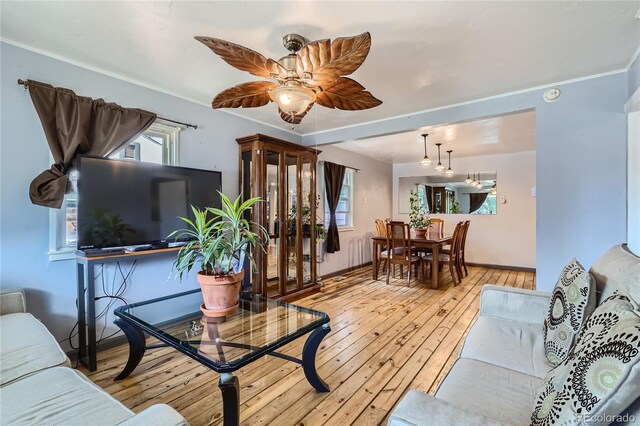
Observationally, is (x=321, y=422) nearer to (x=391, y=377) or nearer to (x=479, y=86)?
(x=391, y=377)

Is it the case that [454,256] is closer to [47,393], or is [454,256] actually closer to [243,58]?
[243,58]

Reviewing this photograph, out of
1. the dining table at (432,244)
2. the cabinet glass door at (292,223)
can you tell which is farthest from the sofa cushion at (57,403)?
the dining table at (432,244)

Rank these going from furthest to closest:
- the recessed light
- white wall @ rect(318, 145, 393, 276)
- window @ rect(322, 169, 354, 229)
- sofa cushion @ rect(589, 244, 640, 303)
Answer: window @ rect(322, 169, 354, 229) → white wall @ rect(318, 145, 393, 276) → the recessed light → sofa cushion @ rect(589, 244, 640, 303)

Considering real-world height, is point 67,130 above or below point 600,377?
above

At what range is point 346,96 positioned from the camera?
6.52ft

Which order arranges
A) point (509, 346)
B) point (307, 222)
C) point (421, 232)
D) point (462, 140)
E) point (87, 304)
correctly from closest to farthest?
1. point (509, 346)
2. point (87, 304)
3. point (307, 222)
4. point (462, 140)
5. point (421, 232)

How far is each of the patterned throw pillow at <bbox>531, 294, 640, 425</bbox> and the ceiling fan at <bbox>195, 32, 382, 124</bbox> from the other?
4.66ft

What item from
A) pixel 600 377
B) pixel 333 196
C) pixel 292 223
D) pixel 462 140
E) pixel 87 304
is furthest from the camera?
pixel 333 196

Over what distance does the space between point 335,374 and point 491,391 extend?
1.18m

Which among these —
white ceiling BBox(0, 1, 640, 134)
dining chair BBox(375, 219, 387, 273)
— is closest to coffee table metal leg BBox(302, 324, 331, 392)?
white ceiling BBox(0, 1, 640, 134)

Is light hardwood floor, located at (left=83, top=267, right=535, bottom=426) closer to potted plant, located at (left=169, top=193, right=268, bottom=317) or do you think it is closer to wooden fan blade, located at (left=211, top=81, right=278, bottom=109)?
potted plant, located at (left=169, top=193, right=268, bottom=317)

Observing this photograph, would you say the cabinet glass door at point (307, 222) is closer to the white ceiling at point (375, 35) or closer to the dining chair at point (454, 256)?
the white ceiling at point (375, 35)

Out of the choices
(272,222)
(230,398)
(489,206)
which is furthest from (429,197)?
(230,398)

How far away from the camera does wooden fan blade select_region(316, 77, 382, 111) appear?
6.06 feet
